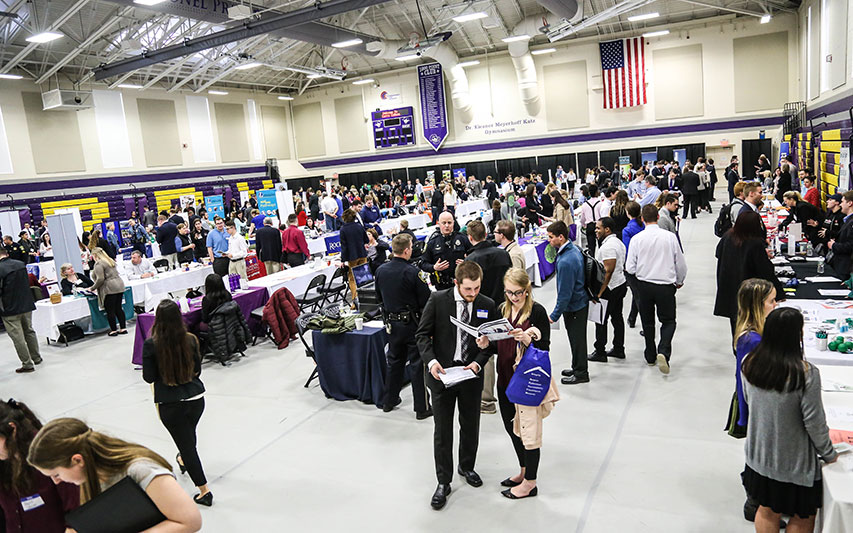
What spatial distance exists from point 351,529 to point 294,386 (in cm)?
269

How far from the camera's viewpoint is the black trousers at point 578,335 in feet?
16.5

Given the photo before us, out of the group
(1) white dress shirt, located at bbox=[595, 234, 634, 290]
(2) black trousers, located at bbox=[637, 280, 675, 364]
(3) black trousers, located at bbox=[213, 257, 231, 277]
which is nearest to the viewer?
(2) black trousers, located at bbox=[637, 280, 675, 364]

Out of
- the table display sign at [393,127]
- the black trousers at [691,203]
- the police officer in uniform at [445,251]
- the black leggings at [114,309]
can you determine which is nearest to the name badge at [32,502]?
the police officer in uniform at [445,251]

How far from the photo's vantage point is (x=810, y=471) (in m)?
2.36

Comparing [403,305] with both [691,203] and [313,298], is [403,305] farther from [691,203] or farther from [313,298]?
[691,203]

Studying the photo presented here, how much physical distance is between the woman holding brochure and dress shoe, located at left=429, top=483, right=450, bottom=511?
0.35 metres

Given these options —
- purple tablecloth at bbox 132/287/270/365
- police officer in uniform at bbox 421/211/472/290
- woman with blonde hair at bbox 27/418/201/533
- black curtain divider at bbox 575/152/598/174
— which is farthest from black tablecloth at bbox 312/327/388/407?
black curtain divider at bbox 575/152/598/174

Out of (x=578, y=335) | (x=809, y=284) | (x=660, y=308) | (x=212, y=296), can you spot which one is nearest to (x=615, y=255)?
(x=660, y=308)

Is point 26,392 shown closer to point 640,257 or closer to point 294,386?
point 294,386

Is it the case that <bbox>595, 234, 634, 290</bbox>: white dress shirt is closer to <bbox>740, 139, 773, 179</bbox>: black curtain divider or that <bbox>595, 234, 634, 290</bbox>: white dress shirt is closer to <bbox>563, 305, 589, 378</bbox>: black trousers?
<bbox>563, 305, 589, 378</bbox>: black trousers

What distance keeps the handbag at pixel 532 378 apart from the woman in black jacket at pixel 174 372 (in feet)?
6.45

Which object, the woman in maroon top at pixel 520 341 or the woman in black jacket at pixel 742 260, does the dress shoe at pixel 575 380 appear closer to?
the woman in black jacket at pixel 742 260

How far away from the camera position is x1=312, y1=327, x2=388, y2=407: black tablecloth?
17.2 ft

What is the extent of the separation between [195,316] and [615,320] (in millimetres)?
4549
